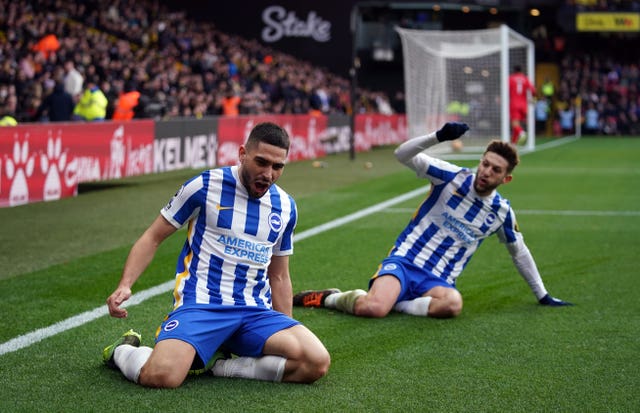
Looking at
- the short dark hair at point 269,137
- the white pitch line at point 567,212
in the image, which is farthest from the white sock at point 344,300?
the white pitch line at point 567,212

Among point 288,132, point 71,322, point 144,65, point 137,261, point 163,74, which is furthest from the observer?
point 163,74

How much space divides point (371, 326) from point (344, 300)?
41 cm

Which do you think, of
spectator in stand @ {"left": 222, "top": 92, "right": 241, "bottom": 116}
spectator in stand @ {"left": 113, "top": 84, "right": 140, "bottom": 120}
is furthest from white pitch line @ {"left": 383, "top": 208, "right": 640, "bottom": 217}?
spectator in stand @ {"left": 222, "top": 92, "right": 241, "bottom": 116}

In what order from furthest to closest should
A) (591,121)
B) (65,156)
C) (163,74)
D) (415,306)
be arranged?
(591,121) < (163,74) < (65,156) < (415,306)

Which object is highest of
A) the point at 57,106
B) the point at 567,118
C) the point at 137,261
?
the point at 137,261

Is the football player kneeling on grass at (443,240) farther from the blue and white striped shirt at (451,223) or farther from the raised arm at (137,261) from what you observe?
the raised arm at (137,261)

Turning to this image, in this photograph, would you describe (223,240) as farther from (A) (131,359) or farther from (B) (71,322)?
(B) (71,322)

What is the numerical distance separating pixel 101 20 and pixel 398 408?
86.5 feet

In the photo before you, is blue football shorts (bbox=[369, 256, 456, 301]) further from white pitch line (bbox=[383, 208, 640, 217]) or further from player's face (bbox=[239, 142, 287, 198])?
white pitch line (bbox=[383, 208, 640, 217])

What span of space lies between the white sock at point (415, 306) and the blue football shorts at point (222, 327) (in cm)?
176

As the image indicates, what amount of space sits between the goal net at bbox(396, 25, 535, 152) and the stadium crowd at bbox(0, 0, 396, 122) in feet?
14.8

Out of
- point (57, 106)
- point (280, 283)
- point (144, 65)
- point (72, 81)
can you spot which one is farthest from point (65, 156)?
point (144, 65)

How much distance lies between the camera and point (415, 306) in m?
6.49

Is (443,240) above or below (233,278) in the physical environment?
below
